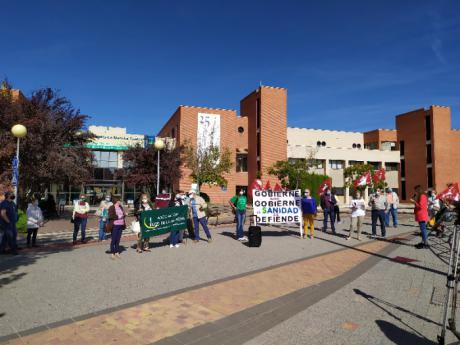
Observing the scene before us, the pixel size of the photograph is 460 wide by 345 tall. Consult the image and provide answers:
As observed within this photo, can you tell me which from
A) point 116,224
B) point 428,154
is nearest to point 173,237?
point 116,224

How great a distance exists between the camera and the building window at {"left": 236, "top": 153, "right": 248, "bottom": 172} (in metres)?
45.2

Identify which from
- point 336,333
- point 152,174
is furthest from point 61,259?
point 152,174

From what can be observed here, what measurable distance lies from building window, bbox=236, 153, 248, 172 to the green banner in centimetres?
3424

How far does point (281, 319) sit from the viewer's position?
15.2 ft

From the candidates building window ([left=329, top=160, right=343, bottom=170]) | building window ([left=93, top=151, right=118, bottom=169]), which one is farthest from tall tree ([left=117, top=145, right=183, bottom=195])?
building window ([left=329, top=160, right=343, bottom=170])

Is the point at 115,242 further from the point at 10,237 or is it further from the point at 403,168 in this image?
the point at 403,168

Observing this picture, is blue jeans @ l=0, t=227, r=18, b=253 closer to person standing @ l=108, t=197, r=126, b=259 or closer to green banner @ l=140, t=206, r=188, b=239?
person standing @ l=108, t=197, r=126, b=259

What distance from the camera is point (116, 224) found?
903 centimetres

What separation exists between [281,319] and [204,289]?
1657 mm

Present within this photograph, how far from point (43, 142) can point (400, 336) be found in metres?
20.7

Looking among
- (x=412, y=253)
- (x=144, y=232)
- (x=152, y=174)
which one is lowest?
(x=412, y=253)

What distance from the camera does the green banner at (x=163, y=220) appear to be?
985 cm

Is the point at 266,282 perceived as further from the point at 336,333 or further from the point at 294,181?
the point at 294,181

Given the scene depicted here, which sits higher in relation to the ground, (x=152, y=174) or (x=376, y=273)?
(x=152, y=174)
